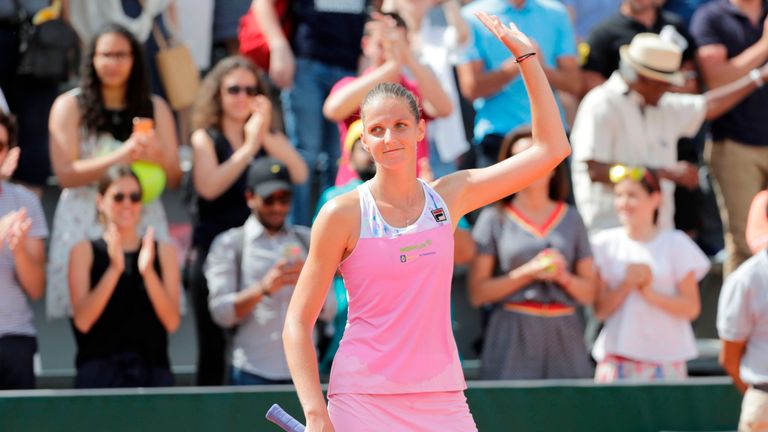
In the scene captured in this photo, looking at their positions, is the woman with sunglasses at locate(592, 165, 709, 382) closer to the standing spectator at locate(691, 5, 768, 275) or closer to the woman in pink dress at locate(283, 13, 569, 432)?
the standing spectator at locate(691, 5, 768, 275)

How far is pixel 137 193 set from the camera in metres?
6.85

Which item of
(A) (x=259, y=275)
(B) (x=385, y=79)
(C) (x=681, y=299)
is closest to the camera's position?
(A) (x=259, y=275)

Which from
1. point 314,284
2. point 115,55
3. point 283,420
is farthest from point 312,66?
point 283,420

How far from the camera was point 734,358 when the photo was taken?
6.25 meters

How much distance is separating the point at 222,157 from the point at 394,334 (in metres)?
3.59

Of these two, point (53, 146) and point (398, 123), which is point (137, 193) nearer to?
point (53, 146)

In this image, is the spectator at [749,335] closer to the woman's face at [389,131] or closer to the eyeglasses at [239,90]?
the woman's face at [389,131]

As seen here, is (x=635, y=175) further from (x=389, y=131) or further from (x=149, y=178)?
(x=389, y=131)

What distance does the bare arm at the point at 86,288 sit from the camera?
6648 mm

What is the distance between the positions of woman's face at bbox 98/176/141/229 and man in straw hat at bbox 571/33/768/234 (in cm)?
261

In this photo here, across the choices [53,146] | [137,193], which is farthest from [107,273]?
[53,146]

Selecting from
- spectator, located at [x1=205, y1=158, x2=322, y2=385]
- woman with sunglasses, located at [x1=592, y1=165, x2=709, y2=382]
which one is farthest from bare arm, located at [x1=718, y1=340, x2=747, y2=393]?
spectator, located at [x1=205, y1=158, x2=322, y2=385]

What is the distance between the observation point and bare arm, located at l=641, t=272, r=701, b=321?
7.14 metres

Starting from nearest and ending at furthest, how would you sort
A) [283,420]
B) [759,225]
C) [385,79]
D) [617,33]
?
1. [283,420]
2. [759,225]
3. [385,79]
4. [617,33]
